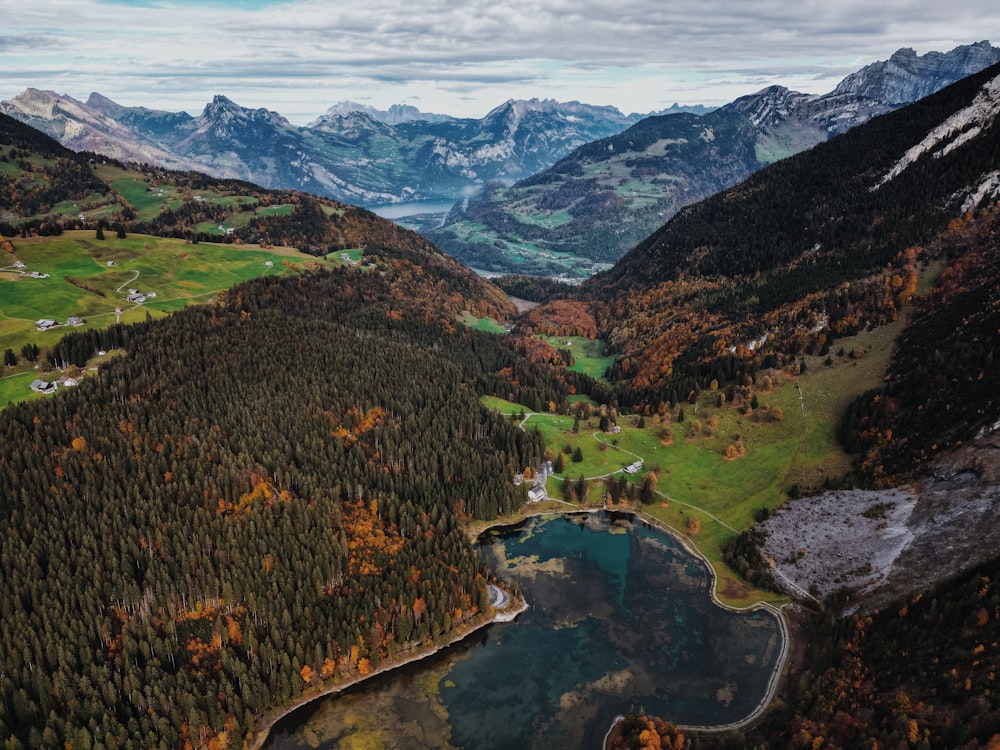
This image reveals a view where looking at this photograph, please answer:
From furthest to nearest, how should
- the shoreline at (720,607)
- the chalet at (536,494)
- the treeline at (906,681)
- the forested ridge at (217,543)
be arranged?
the chalet at (536,494), the forested ridge at (217,543), the shoreline at (720,607), the treeline at (906,681)

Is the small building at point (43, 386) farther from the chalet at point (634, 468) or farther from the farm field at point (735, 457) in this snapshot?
the chalet at point (634, 468)

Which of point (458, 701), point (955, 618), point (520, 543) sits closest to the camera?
point (955, 618)

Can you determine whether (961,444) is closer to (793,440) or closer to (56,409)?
(793,440)

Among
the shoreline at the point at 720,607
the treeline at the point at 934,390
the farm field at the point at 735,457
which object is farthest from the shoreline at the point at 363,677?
the treeline at the point at 934,390

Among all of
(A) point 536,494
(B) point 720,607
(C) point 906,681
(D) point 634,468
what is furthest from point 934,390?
(A) point 536,494

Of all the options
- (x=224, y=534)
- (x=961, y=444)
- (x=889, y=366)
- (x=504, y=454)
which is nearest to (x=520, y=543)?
(x=504, y=454)
